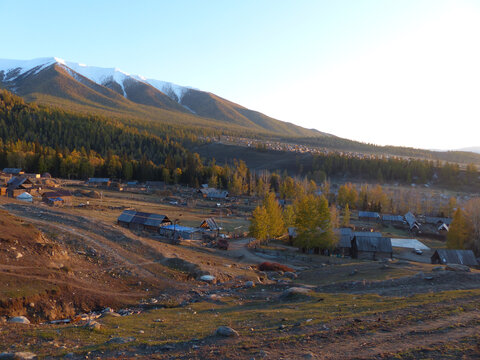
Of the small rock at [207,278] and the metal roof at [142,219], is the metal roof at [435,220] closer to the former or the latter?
the metal roof at [142,219]

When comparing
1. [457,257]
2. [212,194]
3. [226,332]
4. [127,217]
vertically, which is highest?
[226,332]

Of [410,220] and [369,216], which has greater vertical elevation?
[410,220]

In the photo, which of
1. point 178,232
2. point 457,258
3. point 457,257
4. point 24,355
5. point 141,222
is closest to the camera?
point 24,355

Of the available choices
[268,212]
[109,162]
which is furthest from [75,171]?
[268,212]

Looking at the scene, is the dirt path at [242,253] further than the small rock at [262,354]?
Yes

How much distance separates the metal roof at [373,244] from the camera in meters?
49.1

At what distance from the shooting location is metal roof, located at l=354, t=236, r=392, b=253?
4909 cm

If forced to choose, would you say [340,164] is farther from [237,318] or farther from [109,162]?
[237,318]

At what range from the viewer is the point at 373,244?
162 feet

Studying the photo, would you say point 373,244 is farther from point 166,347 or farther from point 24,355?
point 24,355

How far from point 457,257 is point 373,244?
1089cm

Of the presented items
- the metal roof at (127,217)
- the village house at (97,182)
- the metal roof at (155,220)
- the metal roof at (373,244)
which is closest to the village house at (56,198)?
the metal roof at (127,217)

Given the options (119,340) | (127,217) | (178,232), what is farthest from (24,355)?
(127,217)

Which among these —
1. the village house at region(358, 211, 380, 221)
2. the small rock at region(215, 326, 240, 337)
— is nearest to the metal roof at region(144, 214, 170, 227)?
the small rock at region(215, 326, 240, 337)
